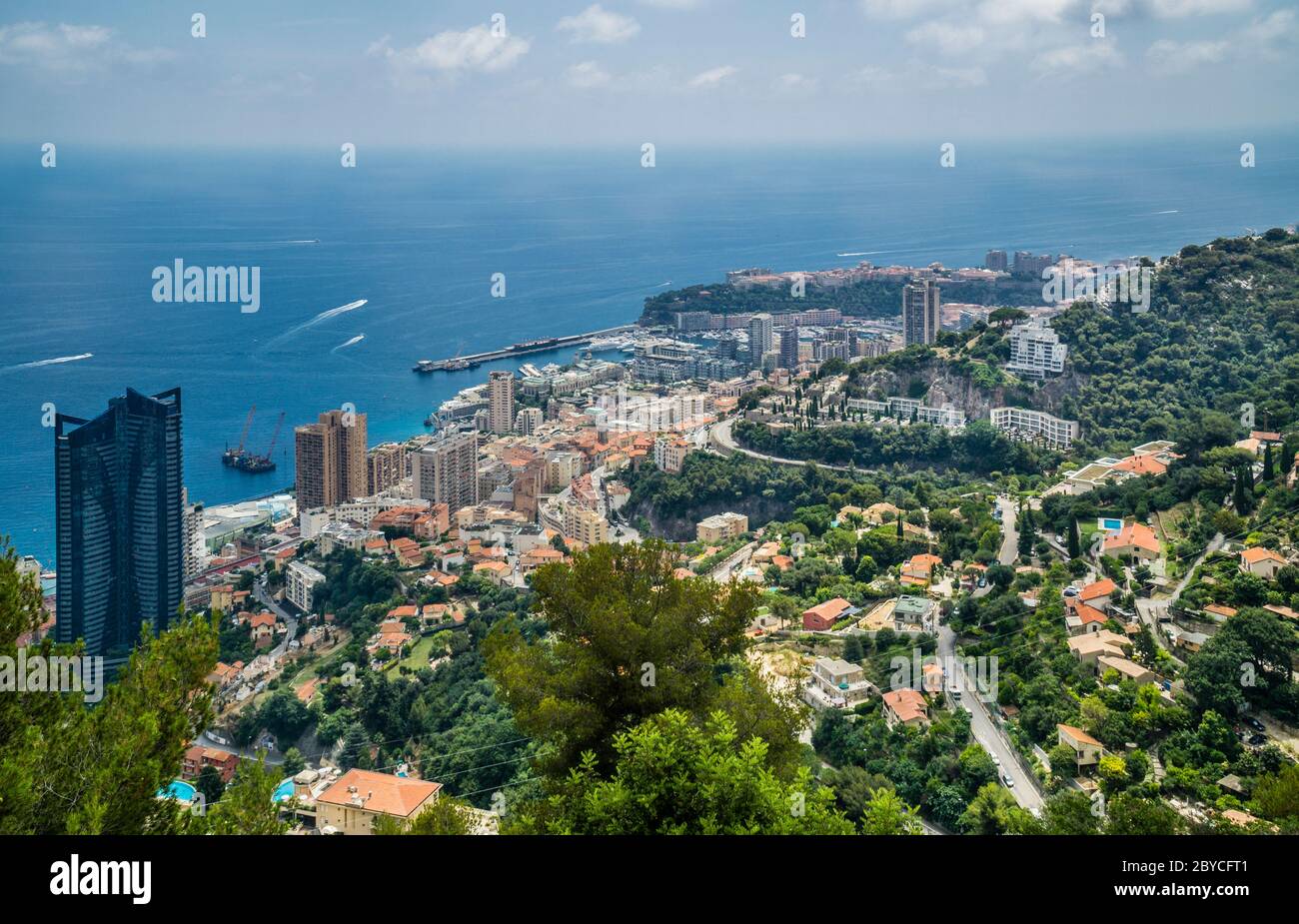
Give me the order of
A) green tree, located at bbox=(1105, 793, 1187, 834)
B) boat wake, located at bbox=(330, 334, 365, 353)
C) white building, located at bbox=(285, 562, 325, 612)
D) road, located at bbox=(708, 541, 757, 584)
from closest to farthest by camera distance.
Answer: green tree, located at bbox=(1105, 793, 1187, 834) → road, located at bbox=(708, 541, 757, 584) → white building, located at bbox=(285, 562, 325, 612) → boat wake, located at bbox=(330, 334, 365, 353)

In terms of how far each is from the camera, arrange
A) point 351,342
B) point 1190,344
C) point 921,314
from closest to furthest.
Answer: point 1190,344
point 921,314
point 351,342

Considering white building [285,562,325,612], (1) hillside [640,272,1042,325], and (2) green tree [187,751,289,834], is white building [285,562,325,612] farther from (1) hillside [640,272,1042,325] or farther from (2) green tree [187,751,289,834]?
(1) hillside [640,272,1042,325]

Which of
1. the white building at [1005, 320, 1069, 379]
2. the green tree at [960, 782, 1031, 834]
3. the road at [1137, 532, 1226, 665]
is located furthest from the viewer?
the white building at [1005, 320, 1069, 379]

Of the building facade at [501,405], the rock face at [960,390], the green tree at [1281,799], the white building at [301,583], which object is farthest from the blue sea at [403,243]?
the green tree at [1281,799]

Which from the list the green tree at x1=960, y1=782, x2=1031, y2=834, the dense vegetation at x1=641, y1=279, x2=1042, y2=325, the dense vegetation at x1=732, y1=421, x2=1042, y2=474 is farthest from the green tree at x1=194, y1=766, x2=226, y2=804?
the dense vegetation at x1=641, y1=279, x2=1042, y2=325

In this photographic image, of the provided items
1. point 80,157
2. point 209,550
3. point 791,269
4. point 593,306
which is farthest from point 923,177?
point 209,550

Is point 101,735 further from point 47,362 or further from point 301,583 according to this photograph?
point 47,362

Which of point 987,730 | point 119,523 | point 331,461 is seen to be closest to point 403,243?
point 331,461
